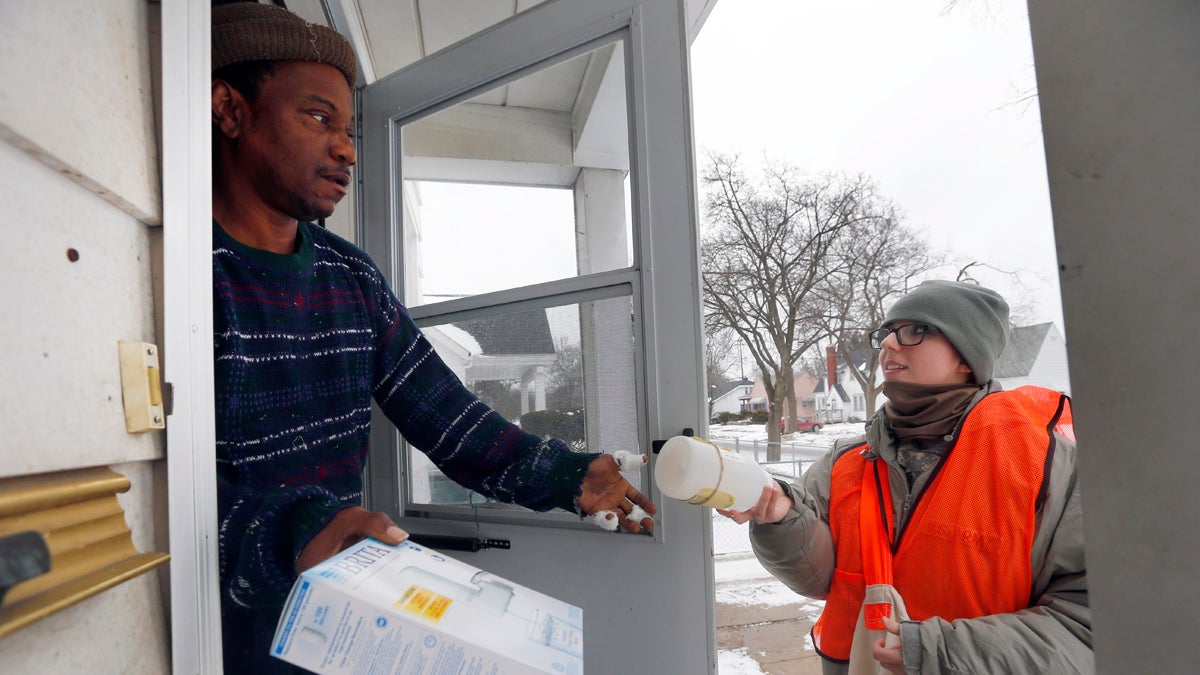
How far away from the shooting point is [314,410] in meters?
1.06

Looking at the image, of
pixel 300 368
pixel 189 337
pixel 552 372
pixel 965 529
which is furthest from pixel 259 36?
pixel 965 529

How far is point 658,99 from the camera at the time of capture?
4.60 ft

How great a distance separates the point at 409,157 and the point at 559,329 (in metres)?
0.68

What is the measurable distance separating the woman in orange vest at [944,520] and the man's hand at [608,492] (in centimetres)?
22

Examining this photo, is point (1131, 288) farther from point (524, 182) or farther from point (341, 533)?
point (524, 182)

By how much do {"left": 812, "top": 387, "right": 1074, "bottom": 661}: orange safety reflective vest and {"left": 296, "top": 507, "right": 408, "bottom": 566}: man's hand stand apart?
2.88ft

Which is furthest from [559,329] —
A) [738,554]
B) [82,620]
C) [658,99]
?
[738,554]

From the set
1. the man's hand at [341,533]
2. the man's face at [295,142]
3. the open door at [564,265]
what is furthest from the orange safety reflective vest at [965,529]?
the man's face at [295,142]

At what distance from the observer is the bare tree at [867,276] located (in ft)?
20.1

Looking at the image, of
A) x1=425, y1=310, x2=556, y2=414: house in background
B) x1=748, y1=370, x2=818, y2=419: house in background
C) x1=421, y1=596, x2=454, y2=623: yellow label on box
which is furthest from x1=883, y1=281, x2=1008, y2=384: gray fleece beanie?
x1=748, y1=370, x2=818, y2=419: house in background

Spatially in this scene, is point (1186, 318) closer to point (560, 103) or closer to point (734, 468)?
point (734, 468)

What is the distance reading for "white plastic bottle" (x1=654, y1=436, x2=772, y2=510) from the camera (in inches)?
38.9

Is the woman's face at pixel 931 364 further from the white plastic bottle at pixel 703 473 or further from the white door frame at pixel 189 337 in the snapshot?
the white door frame at pixel 189 337

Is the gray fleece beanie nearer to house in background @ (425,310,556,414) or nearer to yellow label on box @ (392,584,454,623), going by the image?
house in background @ (425,310,556,414)
